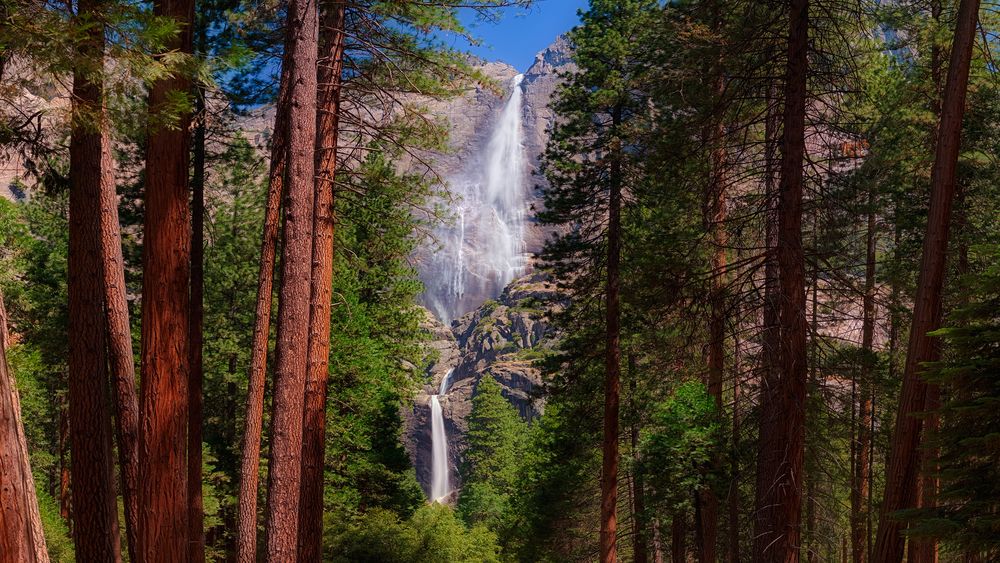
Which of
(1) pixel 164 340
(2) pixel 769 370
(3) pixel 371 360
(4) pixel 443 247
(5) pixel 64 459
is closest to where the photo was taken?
(1) pixel 164 340

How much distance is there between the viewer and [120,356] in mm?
6238

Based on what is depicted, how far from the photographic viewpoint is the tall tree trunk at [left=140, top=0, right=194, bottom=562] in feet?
17.5

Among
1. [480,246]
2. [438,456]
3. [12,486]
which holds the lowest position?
[438,456]

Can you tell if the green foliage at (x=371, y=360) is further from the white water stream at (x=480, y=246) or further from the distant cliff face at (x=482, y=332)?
the white water stream at (x=480, y=246)

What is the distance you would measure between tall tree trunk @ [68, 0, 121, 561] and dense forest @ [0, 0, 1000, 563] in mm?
26

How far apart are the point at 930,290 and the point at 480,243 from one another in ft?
342

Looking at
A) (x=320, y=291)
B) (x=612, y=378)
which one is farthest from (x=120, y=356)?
(x=612, y=378)

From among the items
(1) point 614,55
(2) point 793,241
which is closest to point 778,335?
(2) point 793,241

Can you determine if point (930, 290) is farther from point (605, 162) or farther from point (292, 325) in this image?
point (605, 162)

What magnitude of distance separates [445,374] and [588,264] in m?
73.9

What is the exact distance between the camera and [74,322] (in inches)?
254

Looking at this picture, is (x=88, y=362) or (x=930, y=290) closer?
(x=930, y=290)

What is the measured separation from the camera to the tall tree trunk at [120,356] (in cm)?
577

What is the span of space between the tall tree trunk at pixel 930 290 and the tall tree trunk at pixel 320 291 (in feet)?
17.7
